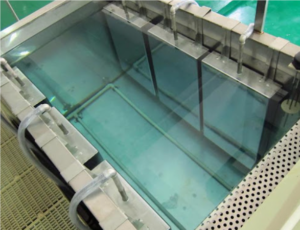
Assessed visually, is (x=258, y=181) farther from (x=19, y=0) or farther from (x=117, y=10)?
(x=19, y=0)

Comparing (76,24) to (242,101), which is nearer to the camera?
(242,101)

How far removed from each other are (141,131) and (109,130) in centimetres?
24

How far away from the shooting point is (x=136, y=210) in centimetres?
127

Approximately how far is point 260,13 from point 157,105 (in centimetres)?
107

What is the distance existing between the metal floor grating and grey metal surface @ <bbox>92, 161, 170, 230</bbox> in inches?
17.2

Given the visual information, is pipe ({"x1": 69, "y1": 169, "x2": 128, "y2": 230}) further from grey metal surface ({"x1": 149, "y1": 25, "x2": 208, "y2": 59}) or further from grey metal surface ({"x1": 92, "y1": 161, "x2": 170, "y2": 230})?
grey metal surface ({"x1": 149, "y1": 25, "x2": 208, "y2": 59})

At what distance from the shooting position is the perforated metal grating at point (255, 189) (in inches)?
40.5

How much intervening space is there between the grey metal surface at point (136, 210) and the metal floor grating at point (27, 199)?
437mm

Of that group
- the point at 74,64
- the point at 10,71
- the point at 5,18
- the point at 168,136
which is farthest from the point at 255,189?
the point at 5,18

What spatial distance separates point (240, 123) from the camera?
6.00ft

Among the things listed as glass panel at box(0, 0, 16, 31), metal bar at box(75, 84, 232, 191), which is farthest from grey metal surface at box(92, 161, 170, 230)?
glass panel at box(0, 0, 16, 31)

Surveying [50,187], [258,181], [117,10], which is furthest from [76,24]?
[258,181]

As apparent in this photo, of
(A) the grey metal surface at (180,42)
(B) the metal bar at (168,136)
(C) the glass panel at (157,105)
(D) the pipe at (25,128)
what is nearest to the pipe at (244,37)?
(C) the glass panel at (157,105)

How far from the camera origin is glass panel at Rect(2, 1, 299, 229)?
5.53ft
